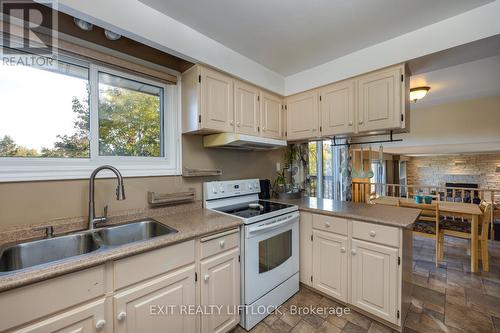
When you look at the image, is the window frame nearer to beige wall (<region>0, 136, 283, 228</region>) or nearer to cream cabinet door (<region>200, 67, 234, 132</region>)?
beige wall (<region>0, 136, 283, 228</region>)

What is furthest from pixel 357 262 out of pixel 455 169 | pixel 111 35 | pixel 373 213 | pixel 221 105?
pixel 455 169

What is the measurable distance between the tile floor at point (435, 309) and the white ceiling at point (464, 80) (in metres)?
2.43

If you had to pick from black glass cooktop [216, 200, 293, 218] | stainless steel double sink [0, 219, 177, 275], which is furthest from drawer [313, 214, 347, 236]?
stainless steel double sink [0, 219, 177, 275]

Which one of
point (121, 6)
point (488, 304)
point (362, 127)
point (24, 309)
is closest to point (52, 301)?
point (24, 309)

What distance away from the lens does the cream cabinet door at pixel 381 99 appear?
1804mm

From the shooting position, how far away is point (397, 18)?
1.58 m

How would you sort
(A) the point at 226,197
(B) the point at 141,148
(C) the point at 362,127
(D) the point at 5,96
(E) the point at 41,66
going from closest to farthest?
(D) the point at 5,96
(E) the point at 41,66
(B) the point at 141,148
(C) the point at 362,127
(A) the point at 226,197

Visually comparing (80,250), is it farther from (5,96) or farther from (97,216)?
(5,96)

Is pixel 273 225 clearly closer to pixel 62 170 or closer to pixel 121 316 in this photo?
pixel 121 316

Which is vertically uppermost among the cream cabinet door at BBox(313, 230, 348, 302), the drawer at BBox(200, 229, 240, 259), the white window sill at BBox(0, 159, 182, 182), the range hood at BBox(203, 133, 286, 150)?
the range hood at BBox(203, 133, 286, 150)

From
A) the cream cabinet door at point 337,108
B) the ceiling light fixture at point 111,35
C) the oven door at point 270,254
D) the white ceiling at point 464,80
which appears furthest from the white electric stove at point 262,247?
the white ceiling at point 464,80

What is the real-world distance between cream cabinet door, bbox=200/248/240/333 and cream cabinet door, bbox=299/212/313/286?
0.81m

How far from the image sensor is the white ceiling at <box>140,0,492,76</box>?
1456 millimetres

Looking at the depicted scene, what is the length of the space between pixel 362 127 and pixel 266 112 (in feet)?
3.30
